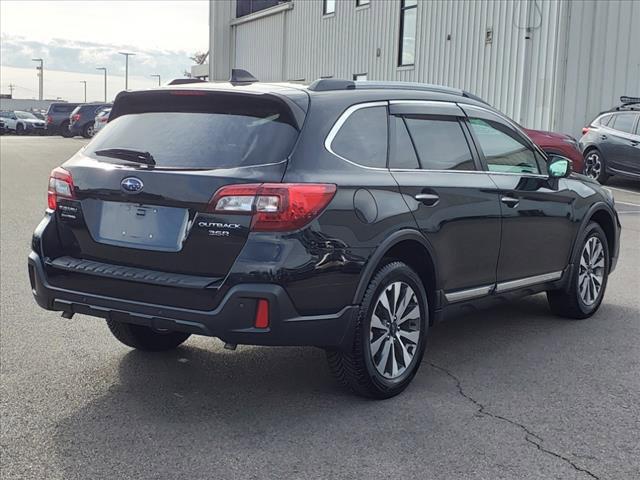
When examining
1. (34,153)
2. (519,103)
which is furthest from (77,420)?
(34,153)

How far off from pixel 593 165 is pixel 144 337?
42.7ft

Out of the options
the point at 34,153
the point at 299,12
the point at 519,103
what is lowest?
the point at 34,153

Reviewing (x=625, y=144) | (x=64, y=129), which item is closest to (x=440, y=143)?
(x=625, y=144)

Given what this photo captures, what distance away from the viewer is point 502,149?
5.53m

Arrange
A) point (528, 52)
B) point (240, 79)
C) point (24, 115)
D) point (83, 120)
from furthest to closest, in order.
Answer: point (24, 115)
point (83, 120)
point (528, 52)
point (240, 79)

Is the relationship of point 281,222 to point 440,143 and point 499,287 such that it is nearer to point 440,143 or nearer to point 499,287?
point 440,143

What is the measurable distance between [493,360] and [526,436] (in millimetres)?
1288

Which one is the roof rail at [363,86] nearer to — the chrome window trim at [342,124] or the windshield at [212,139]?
the chrome window trim at [342,124]

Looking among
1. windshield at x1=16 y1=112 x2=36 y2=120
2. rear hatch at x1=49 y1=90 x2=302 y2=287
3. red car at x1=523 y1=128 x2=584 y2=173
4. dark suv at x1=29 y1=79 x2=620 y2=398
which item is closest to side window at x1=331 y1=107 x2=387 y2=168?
dark suv at x1=29 y1=79 x2=620 y2=398

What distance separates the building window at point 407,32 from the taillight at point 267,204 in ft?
62.3

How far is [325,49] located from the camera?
2638cm

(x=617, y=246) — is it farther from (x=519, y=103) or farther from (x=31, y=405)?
(x=519, y=103)

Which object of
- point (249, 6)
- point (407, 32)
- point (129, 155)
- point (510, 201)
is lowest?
point (510, 201)

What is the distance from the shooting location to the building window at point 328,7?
26.0 metres
